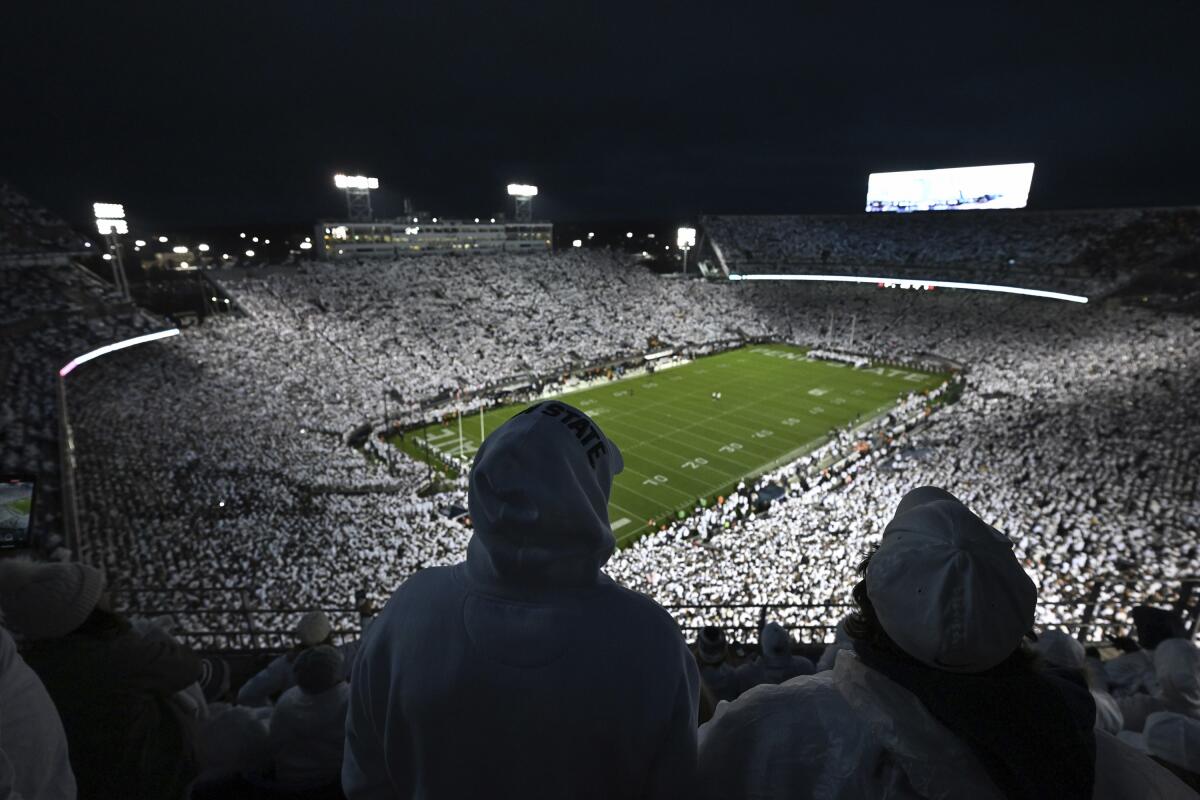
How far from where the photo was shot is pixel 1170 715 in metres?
2.77

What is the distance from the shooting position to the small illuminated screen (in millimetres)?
8594

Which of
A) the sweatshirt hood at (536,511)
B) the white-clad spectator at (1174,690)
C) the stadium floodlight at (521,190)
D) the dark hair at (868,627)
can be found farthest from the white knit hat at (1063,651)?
the stadium floodlight at (521,190)

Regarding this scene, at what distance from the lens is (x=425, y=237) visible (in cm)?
5738

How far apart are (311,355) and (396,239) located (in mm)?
28196

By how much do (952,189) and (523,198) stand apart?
4173 cm

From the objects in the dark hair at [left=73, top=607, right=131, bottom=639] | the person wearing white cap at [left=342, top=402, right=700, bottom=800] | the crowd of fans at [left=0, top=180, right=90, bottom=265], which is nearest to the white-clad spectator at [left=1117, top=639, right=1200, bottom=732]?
the person wearing white cap at [left=342, top=402, right=700, bottom=800]

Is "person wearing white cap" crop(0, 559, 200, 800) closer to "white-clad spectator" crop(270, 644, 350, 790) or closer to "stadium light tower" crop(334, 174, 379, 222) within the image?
"white-clad spectator" crop(270, 644, 350, 790)

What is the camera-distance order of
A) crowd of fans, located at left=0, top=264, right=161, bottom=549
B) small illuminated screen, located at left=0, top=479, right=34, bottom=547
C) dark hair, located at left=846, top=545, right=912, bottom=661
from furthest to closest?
crowd of fans, located at left=0, top=264, right=161, bottom=549, small illuminated screen, located at left=0, top=479, right=34, bottom=547, dark hair, located at left=846, top=545, right=912, bottom=661

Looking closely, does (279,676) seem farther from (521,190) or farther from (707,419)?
(521,190)

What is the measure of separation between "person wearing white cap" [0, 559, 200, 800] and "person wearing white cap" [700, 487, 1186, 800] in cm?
228

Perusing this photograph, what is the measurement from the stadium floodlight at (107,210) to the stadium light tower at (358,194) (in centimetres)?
2106

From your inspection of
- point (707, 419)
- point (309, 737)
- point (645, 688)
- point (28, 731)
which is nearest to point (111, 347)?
point (707, 419)

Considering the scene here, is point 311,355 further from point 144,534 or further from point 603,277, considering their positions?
point 603,277

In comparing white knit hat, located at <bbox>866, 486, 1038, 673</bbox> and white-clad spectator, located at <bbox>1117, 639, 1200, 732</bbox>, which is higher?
white knit hat, located at <bbox>866, 486, 1038, 673</bbox>
